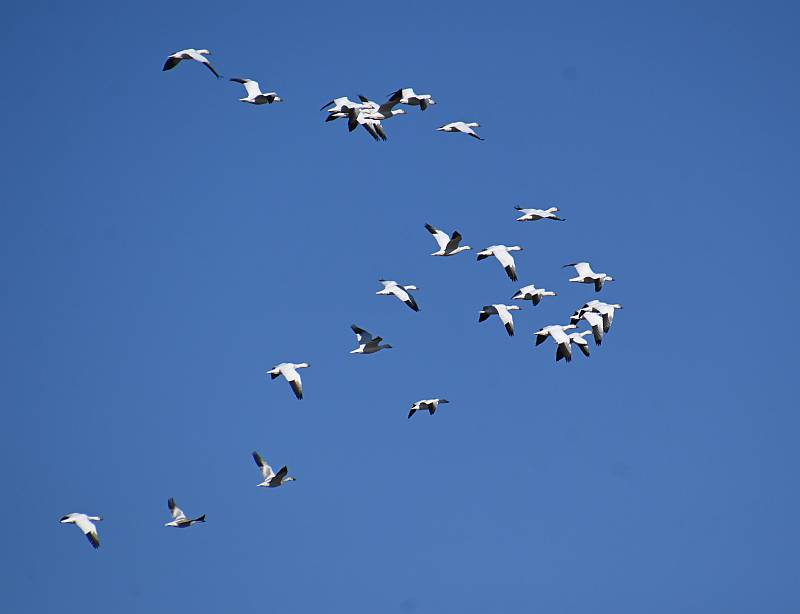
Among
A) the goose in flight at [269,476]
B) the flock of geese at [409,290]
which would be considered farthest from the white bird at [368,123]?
the goose in flight at [269,476]

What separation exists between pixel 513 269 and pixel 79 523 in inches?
467

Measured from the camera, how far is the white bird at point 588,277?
4288 cm

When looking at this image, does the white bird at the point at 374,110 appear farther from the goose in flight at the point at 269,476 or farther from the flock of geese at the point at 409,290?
the goose in flight at the point at 269,476

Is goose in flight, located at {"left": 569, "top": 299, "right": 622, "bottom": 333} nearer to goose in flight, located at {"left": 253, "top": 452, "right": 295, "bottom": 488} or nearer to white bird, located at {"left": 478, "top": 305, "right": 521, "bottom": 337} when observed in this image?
white bird, located at {"left": 478, "top": 305, "right": 521, "bottom": 337}

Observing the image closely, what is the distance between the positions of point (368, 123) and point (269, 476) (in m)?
8.81

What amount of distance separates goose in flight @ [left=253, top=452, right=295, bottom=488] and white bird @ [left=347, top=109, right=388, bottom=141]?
8165 millimetres

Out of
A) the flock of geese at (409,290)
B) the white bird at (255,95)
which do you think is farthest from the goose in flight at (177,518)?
the white bird at (255,95)

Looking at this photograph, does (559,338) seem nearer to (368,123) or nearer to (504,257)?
(504,257)

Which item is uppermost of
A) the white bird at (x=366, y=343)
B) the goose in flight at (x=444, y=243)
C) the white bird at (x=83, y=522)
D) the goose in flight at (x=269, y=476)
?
the goose in flight at (x=444, y=243)

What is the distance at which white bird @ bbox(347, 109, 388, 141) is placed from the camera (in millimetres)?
40312

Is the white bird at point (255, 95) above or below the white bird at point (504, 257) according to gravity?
above

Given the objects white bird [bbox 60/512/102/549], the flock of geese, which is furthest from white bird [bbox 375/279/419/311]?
white bird [bbox 60/512/102/549]

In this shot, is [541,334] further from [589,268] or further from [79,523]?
[79,523]

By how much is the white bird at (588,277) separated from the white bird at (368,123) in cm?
565
